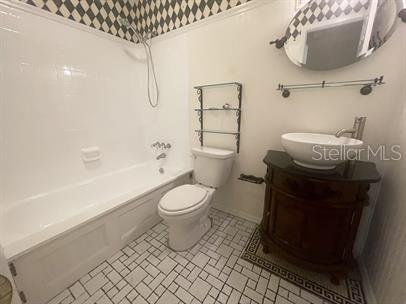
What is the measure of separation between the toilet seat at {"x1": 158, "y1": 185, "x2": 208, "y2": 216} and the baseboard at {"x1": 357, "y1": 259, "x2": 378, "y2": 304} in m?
1.15

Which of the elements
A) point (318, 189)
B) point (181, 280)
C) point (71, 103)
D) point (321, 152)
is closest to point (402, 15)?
point (321, 152)

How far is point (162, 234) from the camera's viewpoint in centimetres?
162

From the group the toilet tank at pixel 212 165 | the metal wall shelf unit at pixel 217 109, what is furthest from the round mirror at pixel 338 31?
the toilet tank at pixel 212 165

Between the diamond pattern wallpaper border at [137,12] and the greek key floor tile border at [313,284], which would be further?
the diamond pattern wallpaper border at [137,12]

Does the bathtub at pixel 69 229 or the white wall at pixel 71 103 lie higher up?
the white wall at pixel 71 103

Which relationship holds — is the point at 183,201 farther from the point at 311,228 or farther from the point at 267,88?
the point at 267,88

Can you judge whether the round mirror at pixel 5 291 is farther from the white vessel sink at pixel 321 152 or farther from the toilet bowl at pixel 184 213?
the white vessel sink at pixel 321 152

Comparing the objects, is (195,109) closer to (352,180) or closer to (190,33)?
(190,33)

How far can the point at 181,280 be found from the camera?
1187 mm

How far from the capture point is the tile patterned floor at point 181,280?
3.51ft

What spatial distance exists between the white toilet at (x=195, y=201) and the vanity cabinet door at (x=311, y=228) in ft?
1.85

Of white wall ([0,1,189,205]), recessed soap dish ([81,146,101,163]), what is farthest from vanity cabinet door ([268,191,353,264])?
recessed soap dish ([81,146,101,163])

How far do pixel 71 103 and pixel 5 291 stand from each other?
59.9 inches

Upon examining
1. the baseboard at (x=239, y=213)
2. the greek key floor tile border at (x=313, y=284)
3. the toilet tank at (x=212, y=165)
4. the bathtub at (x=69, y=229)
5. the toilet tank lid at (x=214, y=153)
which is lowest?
the greek key floor tile border at (x=313, y=284)
